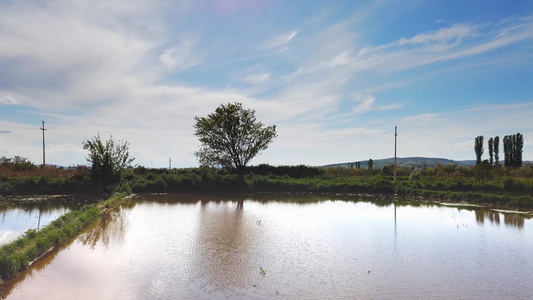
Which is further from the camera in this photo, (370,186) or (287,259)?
(370,186)

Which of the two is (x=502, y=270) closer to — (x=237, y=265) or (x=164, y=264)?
(x=237, y=265)

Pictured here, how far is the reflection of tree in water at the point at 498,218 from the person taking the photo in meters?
16.2

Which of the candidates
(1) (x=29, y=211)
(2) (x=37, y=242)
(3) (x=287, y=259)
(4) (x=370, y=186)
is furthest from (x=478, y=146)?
(2) (x=37, y=242)

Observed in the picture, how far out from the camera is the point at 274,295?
23.8ft

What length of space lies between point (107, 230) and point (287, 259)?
697 cm

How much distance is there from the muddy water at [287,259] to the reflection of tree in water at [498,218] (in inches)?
4.9

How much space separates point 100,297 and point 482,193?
930 inches

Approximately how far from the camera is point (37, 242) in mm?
9844

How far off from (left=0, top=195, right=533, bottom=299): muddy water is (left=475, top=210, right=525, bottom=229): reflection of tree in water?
12 cm

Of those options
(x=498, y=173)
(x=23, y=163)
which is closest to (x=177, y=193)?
(x=23, y=163)

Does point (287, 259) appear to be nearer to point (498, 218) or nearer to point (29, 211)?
point (498, 218)

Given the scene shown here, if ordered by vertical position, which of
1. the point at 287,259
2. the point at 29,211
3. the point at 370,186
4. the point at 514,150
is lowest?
the point at 287,259

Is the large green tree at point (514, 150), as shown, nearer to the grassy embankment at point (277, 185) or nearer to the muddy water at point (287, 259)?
the grassy embankment at point (277, 185)

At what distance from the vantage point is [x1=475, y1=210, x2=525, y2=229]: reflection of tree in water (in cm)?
1617
